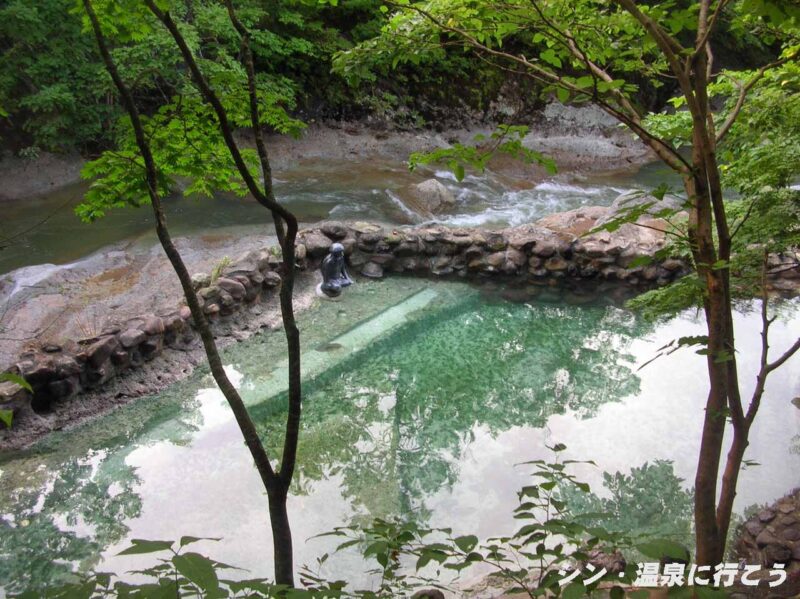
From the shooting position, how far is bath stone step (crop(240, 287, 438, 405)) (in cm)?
539

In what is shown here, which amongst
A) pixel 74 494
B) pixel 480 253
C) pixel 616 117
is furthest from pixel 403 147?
pixel 616 117

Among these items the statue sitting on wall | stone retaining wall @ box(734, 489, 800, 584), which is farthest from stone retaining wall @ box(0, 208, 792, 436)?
stone retaining wall @ box(734, 489, 800, 584)

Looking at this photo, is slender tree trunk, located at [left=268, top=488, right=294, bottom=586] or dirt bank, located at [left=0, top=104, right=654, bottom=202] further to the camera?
dirt bank, located at [left=0, top=104, right=654, bottom=202]

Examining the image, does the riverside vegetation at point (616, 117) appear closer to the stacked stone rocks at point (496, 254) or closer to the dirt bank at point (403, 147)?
the stacked stone rocks at point (496, 254)

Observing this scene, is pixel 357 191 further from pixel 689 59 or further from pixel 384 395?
pixel 689 59

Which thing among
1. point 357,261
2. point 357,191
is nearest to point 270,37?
point 357,191

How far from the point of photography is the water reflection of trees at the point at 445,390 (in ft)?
14.7

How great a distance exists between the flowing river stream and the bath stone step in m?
0.02

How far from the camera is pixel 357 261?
7953mm

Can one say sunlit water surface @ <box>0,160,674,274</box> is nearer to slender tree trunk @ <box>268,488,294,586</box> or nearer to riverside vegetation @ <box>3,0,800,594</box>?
riverside vegetation @ <box>3,0,800,594</box>

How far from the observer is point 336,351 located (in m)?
6.03

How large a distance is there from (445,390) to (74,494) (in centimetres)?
299

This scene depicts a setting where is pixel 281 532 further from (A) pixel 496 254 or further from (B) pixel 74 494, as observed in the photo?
(A) pixel 496 254

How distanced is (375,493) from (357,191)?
7231 millimetres
